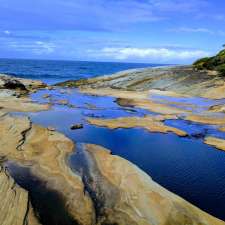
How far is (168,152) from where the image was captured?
80.3 ft

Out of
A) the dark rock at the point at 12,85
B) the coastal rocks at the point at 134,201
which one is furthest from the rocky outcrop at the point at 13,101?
the coastal rocks at the point at 134,201

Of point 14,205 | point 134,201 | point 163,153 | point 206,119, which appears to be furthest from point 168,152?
point 14,205

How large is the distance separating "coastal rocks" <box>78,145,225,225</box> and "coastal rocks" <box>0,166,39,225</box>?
263 cm

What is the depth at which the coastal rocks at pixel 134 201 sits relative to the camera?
14.8 m

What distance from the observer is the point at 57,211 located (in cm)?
1501

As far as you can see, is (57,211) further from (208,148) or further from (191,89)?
(191,89)

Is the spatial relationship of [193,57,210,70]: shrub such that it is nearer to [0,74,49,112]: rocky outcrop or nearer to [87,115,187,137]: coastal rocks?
[0,74,49,112]: rocky outcrop

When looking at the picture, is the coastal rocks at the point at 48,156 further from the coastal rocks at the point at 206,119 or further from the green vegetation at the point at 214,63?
the green vegetation at the point at 214,63

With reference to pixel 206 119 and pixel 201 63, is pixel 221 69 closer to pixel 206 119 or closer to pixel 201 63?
pixel 201 63

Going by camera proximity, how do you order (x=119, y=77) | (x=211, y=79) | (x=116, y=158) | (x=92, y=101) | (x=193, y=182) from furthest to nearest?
(x=119, y=77), (x=211, y=79), (x=92, y=101), (x=116, y=158), (x=193, y=182)

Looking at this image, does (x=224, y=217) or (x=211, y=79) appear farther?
(x=211, y=79)

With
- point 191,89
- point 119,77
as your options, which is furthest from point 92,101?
point 119,77

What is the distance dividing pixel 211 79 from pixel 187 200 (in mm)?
37036

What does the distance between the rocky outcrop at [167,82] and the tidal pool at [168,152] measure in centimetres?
1593
